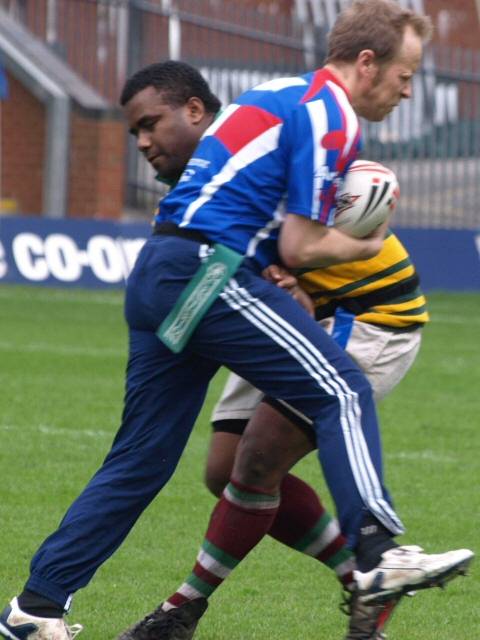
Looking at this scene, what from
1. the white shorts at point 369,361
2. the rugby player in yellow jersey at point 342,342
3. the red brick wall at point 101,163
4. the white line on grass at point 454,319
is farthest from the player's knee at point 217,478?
the red brick wall at point 101,163

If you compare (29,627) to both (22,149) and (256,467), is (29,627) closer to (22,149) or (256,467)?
(256,467)

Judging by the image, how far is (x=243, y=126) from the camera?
4633 millimetres

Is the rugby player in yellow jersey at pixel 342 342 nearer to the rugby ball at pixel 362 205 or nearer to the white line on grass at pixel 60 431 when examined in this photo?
the rugby ball at pixel 362 205

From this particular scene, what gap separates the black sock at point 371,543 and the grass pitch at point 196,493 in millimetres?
846

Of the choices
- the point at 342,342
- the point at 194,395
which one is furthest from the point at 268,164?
the point at 342,342

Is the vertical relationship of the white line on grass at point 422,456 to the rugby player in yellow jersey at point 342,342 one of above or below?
below

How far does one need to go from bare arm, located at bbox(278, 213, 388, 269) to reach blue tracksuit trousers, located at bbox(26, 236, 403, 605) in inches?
5.1

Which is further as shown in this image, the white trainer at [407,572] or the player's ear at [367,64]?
the player's ear at [367,64]

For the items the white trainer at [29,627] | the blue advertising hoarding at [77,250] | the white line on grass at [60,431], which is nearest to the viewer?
the white trainer at [29,627]

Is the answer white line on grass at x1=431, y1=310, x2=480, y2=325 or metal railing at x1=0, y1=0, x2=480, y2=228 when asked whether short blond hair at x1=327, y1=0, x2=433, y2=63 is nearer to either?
white line on grass at x1=431, y1=310, x2=480, y2=325

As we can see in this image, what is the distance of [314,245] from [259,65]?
17.6m

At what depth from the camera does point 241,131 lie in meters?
4.63

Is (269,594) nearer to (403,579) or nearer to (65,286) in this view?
(403,579)

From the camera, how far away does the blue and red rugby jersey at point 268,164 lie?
14.8ft
